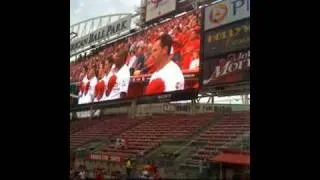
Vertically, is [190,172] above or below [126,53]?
below

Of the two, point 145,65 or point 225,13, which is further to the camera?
point 145,65

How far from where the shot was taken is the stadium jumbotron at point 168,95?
442cm

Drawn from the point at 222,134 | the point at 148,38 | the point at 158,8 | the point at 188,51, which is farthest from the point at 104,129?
the point at 222,134

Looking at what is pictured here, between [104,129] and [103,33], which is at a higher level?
[103,33]

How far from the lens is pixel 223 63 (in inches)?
181

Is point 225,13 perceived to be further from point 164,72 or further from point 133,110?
point 133,110

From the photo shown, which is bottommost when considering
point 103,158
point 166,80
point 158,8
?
point 103,158

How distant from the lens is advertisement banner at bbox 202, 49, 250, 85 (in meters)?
4.31

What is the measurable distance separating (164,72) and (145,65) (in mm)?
515

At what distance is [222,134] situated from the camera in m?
4.73

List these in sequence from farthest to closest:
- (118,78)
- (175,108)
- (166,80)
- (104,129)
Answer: (104,129)
(118,78)
(175,108)
(166,80)
